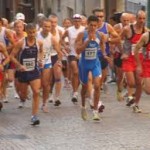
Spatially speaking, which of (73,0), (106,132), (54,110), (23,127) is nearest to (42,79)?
(54,110)

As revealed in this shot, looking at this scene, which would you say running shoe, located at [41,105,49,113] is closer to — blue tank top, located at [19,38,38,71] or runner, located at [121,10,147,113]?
runner, located at [121,10,147,113]

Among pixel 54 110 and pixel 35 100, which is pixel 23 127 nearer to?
pixel 35 100

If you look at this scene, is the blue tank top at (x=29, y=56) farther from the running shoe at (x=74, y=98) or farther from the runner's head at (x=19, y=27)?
the running shoe at (x=74, y=98)

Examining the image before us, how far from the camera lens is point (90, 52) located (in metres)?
12.7

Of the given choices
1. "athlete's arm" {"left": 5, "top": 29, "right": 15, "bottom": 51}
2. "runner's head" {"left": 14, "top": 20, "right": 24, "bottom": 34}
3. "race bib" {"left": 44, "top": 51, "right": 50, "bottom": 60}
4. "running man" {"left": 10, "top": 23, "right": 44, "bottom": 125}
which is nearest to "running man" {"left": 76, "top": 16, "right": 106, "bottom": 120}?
"running man" {"left": 10, "top": 23, "right": 44, "bottom": 125}

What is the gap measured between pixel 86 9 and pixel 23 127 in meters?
24.8

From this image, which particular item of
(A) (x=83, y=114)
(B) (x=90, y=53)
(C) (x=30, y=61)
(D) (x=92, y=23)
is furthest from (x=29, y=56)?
(A) (x=83, y=114)

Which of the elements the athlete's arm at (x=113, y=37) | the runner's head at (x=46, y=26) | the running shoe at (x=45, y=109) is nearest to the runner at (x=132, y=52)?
the athlete's arm at (x=113, y=37)

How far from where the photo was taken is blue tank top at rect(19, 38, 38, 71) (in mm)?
12594

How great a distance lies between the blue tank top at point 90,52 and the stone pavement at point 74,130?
1019 mm

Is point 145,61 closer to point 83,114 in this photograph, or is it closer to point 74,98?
point 83,114

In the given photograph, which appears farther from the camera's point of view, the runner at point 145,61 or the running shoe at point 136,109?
the running shoe at point 136,109

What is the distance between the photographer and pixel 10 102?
53.1 ft

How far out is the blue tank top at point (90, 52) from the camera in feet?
41.4
